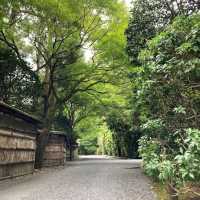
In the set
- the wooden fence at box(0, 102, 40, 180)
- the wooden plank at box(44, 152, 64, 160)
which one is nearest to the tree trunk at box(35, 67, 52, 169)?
the wooden plank at box(44, 152, 64, 160)

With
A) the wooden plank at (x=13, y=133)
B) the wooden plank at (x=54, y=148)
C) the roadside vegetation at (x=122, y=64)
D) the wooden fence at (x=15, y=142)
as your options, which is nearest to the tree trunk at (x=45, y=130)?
the roadside vegetation at (x=122, y=64)

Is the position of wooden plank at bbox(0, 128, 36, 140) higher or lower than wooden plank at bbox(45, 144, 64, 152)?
lower

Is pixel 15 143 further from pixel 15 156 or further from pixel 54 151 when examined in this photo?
pixel 54 151

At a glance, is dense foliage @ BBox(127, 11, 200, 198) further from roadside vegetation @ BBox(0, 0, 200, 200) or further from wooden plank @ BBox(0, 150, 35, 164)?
wooden plank @ BBox(0, 150, 35, 164)

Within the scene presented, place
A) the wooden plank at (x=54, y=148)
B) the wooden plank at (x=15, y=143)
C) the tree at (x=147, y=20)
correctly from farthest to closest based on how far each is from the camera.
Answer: the wooden plank at (x=54, y=148) < the tree at (x=147, y=20) < the wooden plank at (x=15, y=143)

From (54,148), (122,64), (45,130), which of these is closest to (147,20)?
(122,64)

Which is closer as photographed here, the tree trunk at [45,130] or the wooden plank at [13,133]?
the wooden plank at [13,133]

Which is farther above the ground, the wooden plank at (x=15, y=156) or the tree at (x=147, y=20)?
the tree at (x=147, y=20)

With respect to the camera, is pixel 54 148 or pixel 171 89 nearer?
pixel 171 89

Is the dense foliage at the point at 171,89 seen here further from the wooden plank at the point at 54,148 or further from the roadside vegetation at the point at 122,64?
the wooden plank at the point at 54,148

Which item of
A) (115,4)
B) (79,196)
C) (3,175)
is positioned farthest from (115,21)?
(79,196)

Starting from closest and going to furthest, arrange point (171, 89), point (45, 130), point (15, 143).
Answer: point (171, 89)
point (15, 143)
point (45, 130)

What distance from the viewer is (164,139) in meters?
7.35

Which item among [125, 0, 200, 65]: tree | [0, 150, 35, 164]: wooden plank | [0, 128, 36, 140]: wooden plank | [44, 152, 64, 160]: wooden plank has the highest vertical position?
[125, 0, 200, 65]: tree
